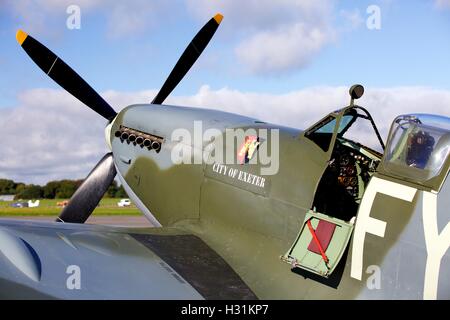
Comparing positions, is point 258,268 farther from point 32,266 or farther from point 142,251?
point 32,266

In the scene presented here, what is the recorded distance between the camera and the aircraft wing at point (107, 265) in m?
4.57

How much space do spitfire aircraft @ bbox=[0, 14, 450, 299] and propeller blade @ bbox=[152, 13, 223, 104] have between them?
168cm

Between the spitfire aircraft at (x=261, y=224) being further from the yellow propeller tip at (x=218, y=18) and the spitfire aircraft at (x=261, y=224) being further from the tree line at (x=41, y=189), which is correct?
the tree line at (x=41, y=189)

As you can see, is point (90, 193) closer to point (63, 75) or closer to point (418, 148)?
point (63, 75)

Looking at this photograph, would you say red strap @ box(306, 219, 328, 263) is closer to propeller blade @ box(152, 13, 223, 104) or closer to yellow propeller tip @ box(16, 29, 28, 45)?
propeller blade @ box(152, 13, 223, 104)

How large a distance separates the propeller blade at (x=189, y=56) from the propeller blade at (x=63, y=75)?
0.95m

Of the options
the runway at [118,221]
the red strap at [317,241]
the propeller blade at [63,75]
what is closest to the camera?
the red strap at [317,241]

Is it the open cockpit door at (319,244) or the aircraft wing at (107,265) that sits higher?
the open cockpit door at (319,244)

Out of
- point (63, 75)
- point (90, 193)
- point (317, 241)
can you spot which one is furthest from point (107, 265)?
point (63, 75)

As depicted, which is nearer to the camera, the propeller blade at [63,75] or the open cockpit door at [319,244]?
the open cockpit door at [319,244]

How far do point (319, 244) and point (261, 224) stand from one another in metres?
0.90

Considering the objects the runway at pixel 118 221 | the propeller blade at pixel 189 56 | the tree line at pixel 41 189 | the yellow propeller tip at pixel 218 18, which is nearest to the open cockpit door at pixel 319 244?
the propeller blade at pixel 189 56
